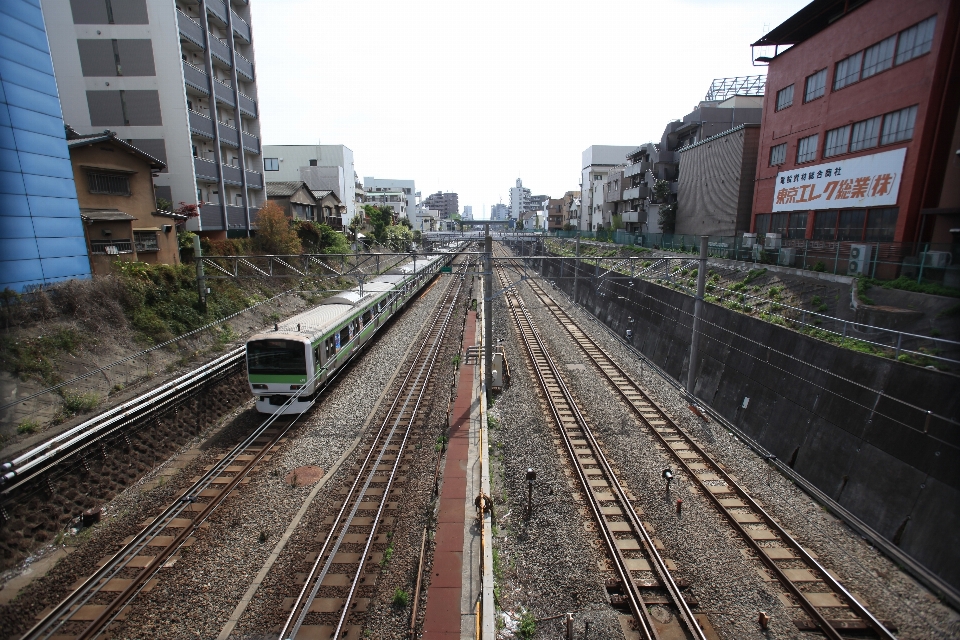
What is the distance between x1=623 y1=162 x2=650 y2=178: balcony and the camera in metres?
40.0

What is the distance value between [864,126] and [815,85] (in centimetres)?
386

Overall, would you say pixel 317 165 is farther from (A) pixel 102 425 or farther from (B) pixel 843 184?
(B) pixel 843 184

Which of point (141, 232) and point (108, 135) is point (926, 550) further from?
point (108, 135)

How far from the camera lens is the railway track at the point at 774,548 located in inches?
253

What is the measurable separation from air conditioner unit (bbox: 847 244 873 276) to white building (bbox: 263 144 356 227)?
48.0 meters

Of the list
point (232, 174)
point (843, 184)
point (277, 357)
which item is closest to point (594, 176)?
point (843, 184)

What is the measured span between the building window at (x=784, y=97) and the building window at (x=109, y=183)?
28.5 metres

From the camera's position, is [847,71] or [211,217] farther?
[211,217]

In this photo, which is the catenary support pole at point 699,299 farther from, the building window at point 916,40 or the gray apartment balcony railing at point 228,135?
the gray apartment balcony railing at point 228,135

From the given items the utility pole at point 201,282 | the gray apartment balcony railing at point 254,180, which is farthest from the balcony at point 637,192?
the utility pole at point 201,282

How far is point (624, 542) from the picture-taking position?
8141 mm

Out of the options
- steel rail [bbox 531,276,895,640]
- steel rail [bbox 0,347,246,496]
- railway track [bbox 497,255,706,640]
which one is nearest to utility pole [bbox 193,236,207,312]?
steel rail [bbox 0,347,246,496]

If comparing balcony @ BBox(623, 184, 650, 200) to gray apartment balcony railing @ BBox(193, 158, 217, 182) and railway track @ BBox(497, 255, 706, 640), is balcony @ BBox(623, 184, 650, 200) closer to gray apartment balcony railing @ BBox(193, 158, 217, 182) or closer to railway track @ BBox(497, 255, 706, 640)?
railway track @ BBox(497, 255, 706, 640)

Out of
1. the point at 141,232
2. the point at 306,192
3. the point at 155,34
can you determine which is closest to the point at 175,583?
the point at 141,232
